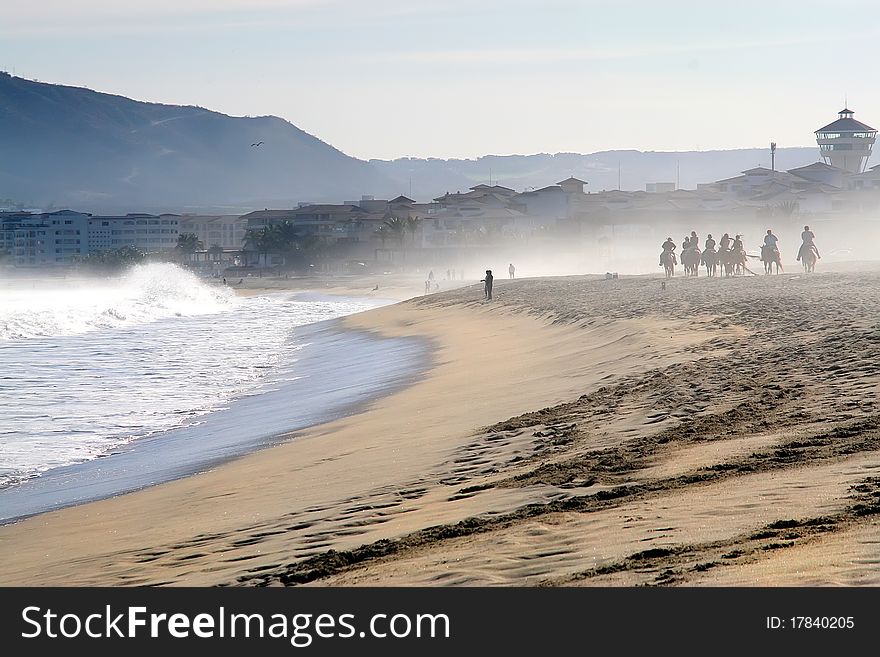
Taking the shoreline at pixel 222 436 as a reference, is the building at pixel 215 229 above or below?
above

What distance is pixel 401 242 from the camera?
117312 mm

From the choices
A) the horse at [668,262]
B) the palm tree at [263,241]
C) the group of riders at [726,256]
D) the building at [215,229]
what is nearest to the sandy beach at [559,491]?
the group of riders at [726,256]

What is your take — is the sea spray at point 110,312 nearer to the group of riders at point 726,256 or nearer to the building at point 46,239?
the group of riders at point 726,256

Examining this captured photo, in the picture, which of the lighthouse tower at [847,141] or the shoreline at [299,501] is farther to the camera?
the lighthouse tower at [847,141]

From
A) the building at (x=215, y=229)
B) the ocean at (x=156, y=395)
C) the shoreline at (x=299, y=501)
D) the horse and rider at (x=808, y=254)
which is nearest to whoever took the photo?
the shoreline at (x=299, y=501)

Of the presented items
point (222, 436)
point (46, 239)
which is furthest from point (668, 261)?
point (46, 239)

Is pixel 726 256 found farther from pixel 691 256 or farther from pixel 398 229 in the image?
pixel 398 229

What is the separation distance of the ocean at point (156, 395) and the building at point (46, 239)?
139 m

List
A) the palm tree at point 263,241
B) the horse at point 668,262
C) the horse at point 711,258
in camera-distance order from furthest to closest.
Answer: the palm tree at point 263,241
the horse at point 668,262
the horse at point 711,258

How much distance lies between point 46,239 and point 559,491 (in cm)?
17223

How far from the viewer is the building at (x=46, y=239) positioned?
168 metres

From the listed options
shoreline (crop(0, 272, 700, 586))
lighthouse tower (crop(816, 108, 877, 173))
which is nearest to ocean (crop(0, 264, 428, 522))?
shoreline (crop(0, 272, 700, 586))

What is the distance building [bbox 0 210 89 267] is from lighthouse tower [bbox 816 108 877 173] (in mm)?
103468

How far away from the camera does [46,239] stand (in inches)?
6658
